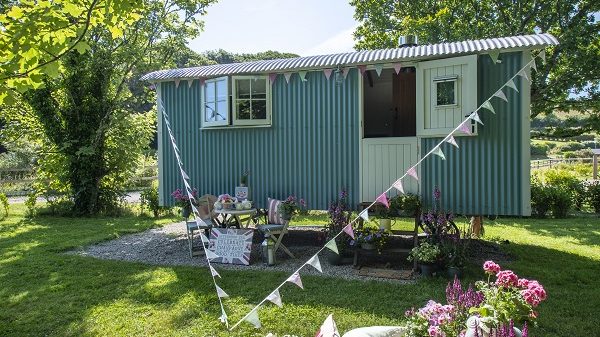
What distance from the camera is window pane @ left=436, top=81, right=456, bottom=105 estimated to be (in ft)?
19.8

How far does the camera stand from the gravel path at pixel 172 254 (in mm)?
6168

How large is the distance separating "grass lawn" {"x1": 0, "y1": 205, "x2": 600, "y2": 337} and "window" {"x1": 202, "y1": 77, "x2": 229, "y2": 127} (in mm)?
2477

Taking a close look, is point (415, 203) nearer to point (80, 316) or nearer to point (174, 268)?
point (174, 268)

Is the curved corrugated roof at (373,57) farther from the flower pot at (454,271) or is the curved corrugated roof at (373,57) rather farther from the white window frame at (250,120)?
the flower pot at (454,271)

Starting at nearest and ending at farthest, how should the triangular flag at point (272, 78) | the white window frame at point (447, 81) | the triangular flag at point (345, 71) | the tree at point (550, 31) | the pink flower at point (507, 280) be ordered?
the pink flower at point (507, 280) < the white window frame at point (447, 81) < the triangular flag at point (345, 71) < the triangular flag at point (272, 78) < the tree at point (550, 31)

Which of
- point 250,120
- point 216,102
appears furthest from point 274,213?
point 216,102

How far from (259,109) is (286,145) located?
723 millimetres

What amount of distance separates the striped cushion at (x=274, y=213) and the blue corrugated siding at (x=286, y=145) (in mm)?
459

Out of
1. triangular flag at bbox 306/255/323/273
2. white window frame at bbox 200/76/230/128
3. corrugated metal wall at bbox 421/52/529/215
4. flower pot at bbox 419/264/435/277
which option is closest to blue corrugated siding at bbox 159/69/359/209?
white window frame at bbox 200/76/230/128

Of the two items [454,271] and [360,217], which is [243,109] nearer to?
[360,217]

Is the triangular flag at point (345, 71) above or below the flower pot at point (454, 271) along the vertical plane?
above

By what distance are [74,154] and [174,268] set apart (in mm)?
7307

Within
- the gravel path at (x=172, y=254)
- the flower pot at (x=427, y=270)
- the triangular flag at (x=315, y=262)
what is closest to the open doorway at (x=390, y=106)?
the gravel path at (x=172, y=254)

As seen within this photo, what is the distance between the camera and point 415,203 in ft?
20.2
